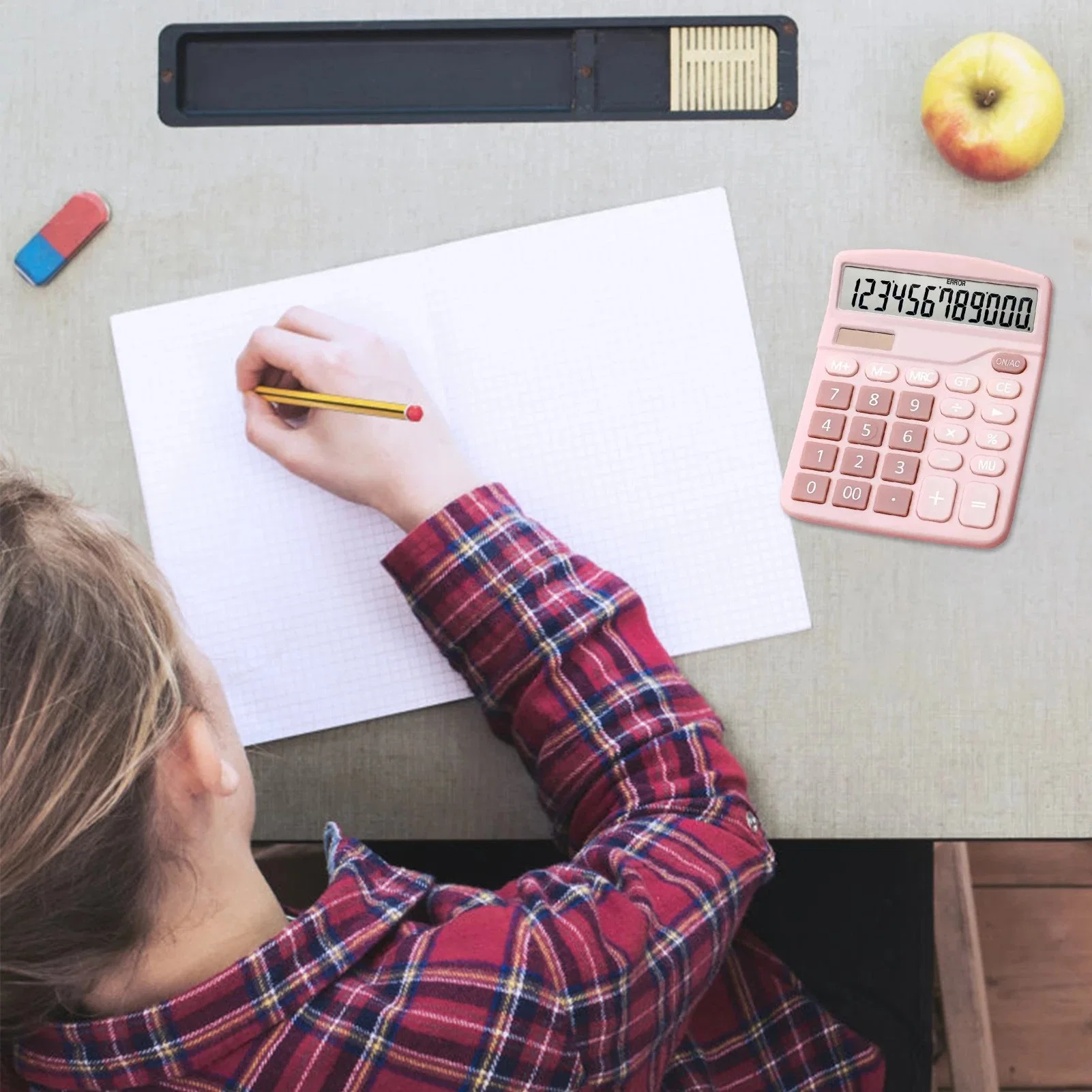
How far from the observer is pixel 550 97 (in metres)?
0.76

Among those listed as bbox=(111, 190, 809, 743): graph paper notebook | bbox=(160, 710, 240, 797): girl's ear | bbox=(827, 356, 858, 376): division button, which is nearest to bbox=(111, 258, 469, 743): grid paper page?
bbox=(111, 190, 809, 743): graph paper notebook

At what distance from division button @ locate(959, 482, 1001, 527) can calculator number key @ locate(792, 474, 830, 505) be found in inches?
3.0

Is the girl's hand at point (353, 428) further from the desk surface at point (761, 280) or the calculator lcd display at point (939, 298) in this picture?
the calculator lcd display at point (939, 298)

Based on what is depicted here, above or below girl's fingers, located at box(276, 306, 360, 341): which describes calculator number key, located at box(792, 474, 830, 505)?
below

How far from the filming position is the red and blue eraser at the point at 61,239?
29.6 inches

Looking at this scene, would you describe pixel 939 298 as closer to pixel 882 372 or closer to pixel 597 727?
pixel 882 372

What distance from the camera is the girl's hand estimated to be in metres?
0.71

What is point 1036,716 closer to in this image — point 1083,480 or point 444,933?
point 1083,480

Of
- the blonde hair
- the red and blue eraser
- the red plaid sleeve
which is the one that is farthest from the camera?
the red and blue eraser

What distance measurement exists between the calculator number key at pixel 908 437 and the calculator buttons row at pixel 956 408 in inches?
0.6

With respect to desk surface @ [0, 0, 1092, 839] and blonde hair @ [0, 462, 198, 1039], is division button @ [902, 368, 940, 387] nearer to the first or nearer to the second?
desk surface @ [0, 0, 1092, 839]

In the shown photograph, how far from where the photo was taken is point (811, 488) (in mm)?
702

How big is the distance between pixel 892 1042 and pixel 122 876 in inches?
20.1

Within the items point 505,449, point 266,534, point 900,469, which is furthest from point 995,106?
point 266,534
